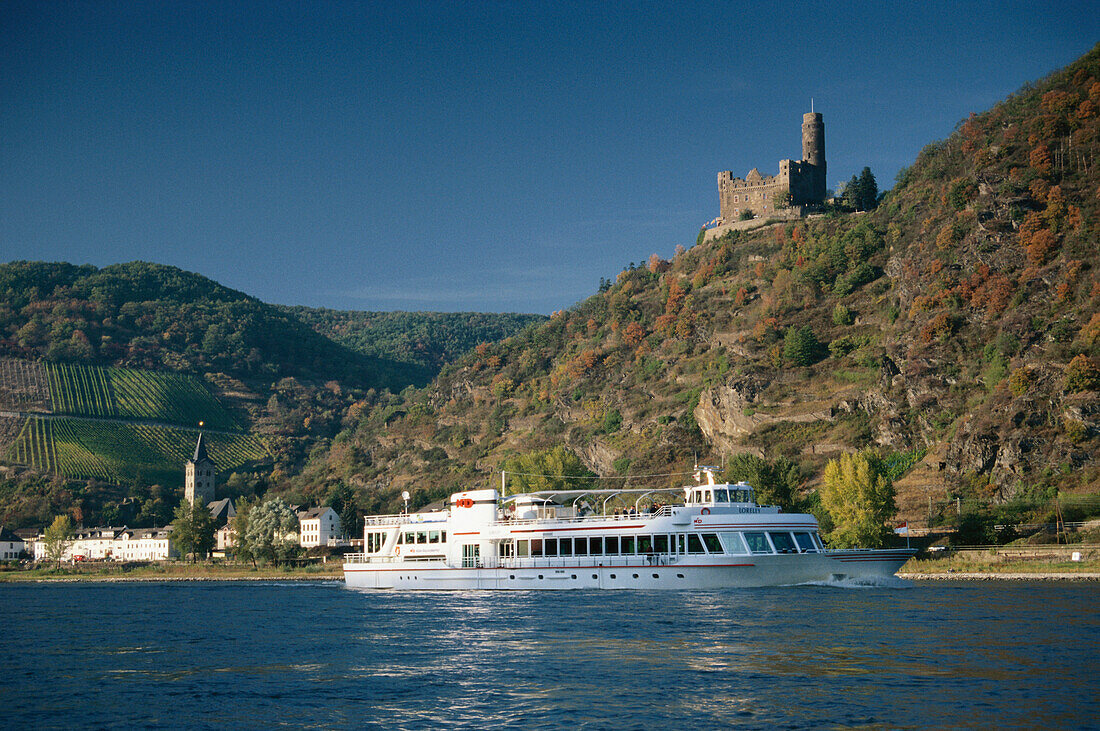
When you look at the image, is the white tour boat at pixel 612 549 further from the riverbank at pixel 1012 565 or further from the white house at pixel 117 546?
the white house at pixel 117 546

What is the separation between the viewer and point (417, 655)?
38781 millimetres

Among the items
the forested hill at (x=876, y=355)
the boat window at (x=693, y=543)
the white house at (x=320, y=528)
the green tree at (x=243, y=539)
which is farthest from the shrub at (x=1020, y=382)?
the white house at (x=320, y=528)

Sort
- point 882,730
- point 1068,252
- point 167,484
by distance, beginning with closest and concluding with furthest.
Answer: point 882,730 → point 1068,252 → point 167,484

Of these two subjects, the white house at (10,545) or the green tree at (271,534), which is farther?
the white house at (10,545)

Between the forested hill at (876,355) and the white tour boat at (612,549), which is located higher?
the forested hill at (876,355)

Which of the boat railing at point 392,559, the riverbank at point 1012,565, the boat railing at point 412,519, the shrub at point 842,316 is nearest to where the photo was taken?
the riverbank at point 1012,565

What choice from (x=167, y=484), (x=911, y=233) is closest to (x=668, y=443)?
(x=911, y=233)

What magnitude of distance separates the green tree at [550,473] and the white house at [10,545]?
83.3m

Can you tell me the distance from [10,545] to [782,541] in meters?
136

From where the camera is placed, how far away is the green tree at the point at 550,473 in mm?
111312

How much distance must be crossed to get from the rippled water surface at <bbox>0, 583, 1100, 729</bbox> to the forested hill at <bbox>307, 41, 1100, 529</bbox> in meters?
37.7

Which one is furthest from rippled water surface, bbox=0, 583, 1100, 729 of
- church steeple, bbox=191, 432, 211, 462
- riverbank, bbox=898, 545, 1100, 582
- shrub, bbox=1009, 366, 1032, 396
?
church steeple, bbox=191, 432, 211, 462

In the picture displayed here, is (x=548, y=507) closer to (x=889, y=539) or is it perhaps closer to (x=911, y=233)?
(x=889, y=539)

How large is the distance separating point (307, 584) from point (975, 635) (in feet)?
215
